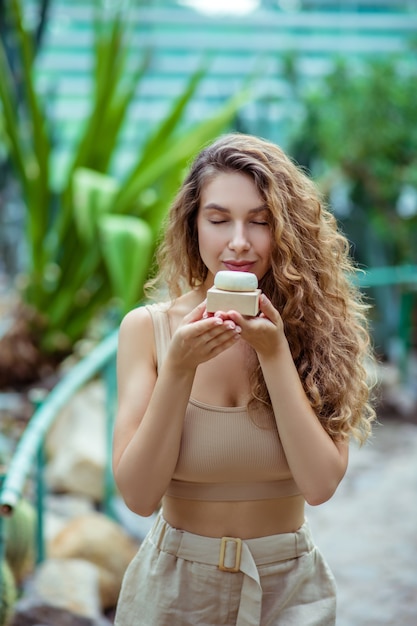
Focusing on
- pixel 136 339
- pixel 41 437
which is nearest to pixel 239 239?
pixel 136 339

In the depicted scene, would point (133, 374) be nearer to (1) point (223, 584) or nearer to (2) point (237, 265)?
(2) point (237, 265)

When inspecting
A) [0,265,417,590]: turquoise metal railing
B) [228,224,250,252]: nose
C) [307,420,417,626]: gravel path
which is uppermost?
[228,224,250,252]: nose

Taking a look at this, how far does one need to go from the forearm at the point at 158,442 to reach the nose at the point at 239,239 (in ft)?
0.70

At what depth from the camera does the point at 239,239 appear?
1522 millimetres

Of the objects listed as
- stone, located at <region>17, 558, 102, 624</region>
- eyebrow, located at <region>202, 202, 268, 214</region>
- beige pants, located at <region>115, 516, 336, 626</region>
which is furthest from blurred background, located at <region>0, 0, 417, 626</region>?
eyebrow, located at <region>202, 202, 268, 214</region>

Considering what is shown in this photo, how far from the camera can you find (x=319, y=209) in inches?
66.4

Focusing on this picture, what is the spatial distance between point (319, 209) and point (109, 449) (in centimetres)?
221

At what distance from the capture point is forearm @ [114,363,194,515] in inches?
58.4

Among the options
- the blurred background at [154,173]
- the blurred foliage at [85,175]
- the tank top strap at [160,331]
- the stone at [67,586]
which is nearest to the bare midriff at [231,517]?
the tank top strap at [160,331]

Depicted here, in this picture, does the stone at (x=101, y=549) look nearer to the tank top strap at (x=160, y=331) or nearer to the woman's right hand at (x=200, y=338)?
the tank top strap at (x=160, y=331)

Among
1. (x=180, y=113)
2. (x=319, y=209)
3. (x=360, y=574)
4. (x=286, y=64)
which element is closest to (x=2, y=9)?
(x=180, y=113)

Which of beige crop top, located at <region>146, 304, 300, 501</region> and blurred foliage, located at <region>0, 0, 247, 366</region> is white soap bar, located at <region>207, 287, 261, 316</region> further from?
blurred foliage, located at <region>0, 0, 247, 366</region>

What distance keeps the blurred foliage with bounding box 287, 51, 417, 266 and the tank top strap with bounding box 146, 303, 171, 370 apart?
5714 mm

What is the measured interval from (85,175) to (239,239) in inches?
164
